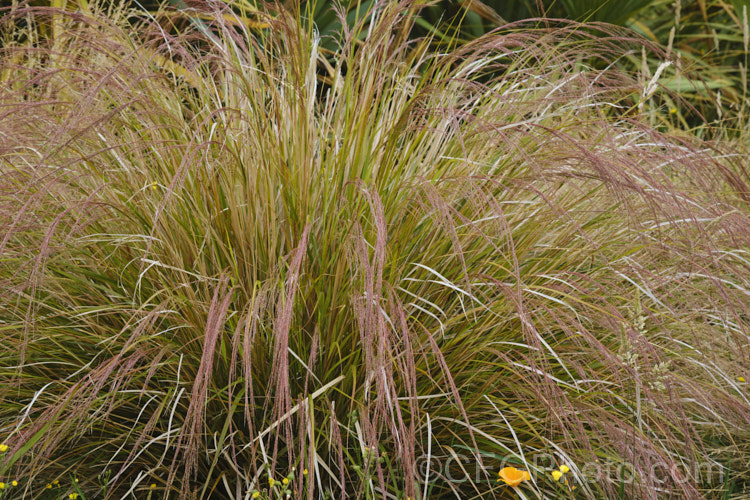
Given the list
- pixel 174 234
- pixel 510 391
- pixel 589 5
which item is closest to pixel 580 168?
pixel 510 391

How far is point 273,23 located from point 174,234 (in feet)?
2.06

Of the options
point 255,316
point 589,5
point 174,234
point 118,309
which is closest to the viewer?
point 255,316

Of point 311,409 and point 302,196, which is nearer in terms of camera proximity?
point 311,409

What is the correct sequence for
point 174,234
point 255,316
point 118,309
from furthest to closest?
point 174,234, point 118,309, point 255,316

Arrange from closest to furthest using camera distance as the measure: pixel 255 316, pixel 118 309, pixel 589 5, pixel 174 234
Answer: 1. pixel 255 316
2. pixel 118 309
3. pixel 174 234
4. pixel 589 5

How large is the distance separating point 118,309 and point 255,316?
1.63 feet

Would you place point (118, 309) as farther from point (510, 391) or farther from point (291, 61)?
point (510, 391)

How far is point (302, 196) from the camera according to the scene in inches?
74.9

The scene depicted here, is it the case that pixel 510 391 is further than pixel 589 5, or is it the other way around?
pixel 589 5

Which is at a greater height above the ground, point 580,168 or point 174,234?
point 580,168

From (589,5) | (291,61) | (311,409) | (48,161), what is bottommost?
(589,5)

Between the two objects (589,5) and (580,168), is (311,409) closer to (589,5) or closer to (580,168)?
(580,168)

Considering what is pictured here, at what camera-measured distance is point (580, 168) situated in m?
2.01

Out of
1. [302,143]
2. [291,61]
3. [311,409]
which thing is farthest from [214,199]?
[311,409]
